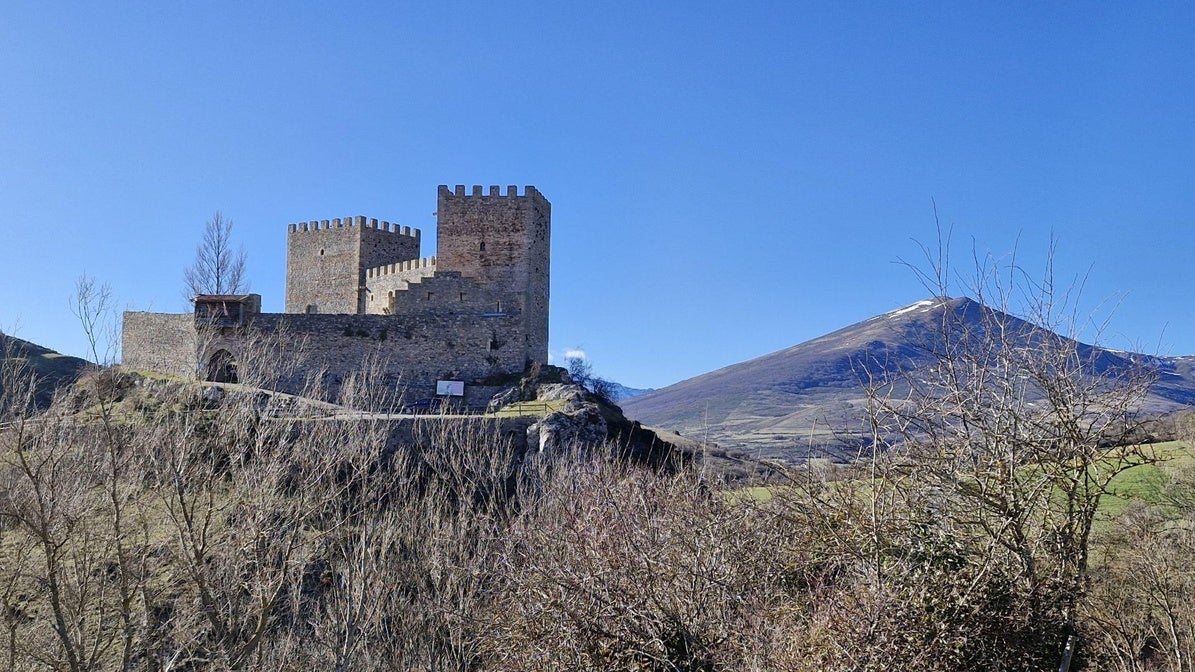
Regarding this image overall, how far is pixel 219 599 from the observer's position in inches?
686

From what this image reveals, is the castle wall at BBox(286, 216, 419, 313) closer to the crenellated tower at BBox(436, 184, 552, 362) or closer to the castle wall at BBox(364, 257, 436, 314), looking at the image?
the castle wall at BBox(364, 257, 436, 314)

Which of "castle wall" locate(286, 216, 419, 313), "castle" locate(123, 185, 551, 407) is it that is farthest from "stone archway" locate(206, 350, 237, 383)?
"castle wall" locate(286, 216, 419, 313)

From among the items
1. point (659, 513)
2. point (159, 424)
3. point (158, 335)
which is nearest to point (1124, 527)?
point (659, 513)

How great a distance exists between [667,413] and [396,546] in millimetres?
92560

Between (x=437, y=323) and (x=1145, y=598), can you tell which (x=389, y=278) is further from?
(x=1145, y=598)

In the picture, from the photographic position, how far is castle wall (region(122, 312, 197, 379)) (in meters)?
32.8

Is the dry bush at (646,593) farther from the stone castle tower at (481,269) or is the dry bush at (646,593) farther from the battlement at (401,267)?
the battlement at (401,267)

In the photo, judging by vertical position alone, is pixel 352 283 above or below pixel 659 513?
above

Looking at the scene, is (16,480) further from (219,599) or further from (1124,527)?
(1124,527)

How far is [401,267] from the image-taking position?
3794 centimetres

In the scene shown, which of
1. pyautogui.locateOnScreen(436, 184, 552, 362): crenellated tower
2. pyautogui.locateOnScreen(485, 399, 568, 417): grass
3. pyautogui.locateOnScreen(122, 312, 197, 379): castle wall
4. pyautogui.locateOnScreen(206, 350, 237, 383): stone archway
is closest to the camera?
pyautogui.locateOnScreen(485, 399, 568, 417): grass

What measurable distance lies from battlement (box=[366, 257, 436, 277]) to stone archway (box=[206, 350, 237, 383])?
323 inches

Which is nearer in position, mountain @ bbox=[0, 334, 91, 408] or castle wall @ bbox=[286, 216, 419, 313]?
mountain @ bbox=[0, 334, 91, 408]

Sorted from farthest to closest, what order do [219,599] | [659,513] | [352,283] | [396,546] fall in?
1. [352,283]
2. [396,546]
3. [219,599]
4. [659,513]
